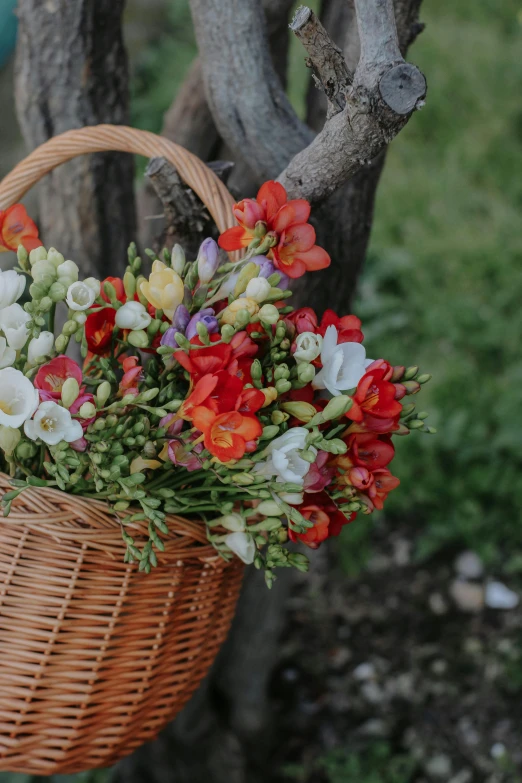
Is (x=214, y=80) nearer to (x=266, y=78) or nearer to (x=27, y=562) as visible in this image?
(x=266, y=78)

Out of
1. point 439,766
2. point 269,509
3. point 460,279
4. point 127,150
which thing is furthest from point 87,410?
point 460,279

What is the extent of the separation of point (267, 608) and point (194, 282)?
1.17 meters

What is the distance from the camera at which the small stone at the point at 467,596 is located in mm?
2188

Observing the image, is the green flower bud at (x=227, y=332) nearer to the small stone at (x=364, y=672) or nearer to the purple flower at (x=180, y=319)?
the purple flower at (x=180, y=319)

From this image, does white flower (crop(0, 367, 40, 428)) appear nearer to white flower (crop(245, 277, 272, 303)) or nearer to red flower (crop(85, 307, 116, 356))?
red flower (crop(85, 307, 116, 356))

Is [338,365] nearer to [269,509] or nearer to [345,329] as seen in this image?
[345,329]

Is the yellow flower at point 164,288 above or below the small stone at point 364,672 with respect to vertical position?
above

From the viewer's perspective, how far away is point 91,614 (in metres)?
0.95

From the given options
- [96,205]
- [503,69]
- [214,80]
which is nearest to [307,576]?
[96,205]

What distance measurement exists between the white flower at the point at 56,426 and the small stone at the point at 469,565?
1.67 metres

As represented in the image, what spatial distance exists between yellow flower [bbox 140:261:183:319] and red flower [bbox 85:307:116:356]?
68 mm

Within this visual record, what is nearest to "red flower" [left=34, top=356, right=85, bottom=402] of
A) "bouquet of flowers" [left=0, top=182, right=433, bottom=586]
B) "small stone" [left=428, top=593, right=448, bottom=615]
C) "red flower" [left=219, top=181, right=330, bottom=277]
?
"bouquet of flowers" [left=0, top=182, right=433, bottom=586]

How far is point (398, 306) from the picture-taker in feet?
9.56

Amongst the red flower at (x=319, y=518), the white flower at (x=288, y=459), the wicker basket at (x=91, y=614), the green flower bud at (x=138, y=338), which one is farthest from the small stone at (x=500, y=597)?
the green flower bud at (x=138, y=338)
